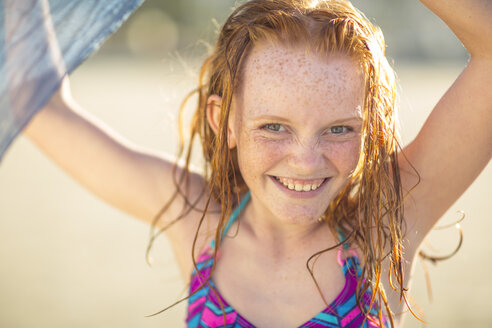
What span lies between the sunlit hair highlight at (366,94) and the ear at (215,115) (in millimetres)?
32

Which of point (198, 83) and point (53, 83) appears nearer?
point (53, 83)

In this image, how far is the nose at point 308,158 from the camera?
1618 mm

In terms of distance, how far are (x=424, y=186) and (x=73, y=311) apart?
2.95 metres

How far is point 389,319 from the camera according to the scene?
1.75 meters

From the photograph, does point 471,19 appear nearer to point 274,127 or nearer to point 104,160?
point 274,127

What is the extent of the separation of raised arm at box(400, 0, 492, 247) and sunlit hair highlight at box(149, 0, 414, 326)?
0.27 ft

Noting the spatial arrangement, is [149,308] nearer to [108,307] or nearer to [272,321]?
[108,307]

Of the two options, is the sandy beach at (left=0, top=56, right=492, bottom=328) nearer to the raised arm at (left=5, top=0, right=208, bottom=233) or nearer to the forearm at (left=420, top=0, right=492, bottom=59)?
the raised arm at (left=5, top=0, right=208, bottom=233)

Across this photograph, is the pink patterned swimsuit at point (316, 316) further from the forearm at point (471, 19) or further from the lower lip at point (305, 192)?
the forearm at point (471, 19)

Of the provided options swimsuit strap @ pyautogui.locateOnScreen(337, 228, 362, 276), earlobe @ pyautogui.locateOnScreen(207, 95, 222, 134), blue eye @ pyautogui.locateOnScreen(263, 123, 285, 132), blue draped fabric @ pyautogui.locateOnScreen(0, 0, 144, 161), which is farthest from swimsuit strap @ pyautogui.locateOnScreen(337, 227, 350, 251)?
blue draped fabric @ pyautogui.locateOnScreen(0, 0, 144, 161)

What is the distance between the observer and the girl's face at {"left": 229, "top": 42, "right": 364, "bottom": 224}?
5.25 ft

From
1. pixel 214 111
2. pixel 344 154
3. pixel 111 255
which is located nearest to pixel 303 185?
pixel 344 154

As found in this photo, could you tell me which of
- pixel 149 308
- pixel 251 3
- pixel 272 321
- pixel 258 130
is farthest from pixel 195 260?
pixel 149 308

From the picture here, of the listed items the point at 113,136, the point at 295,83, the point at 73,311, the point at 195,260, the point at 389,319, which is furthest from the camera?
the point at 73,311
